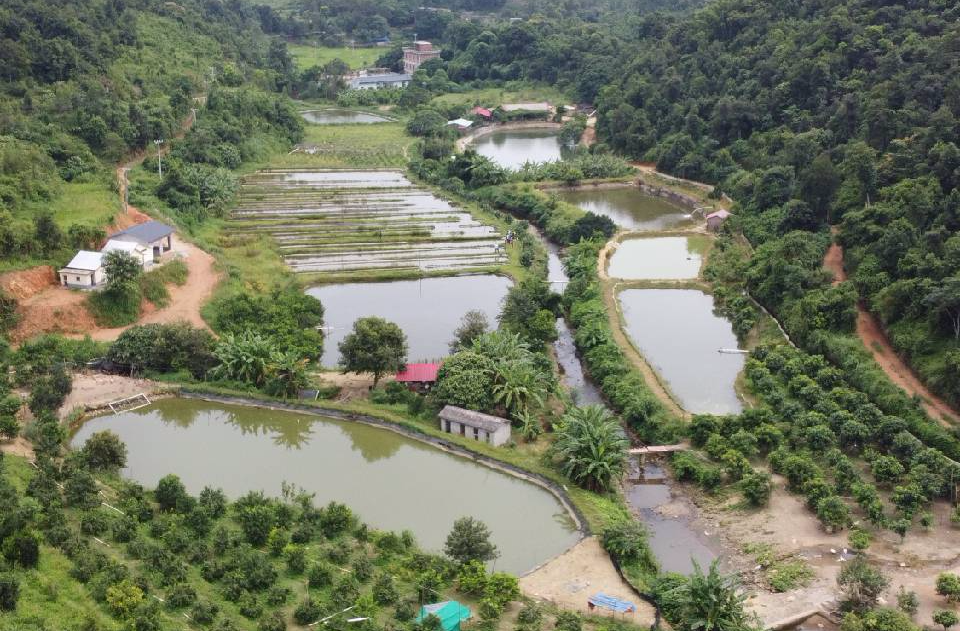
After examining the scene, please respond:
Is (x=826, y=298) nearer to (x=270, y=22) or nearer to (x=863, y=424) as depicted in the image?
(x=863, y=424)

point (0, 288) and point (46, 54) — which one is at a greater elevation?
point (46, 54)

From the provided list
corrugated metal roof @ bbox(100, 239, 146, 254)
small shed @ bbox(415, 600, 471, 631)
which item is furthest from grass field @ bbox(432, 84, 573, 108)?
small shed @ bbox(415, 600, 471, 631)

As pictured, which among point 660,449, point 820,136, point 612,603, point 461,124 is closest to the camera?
point 612,603

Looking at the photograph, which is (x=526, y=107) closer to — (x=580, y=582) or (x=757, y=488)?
(x=757, y=488)

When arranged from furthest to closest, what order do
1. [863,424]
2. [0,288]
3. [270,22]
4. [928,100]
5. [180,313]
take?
1. [270,22]
2. [928,100]
3. [180,313]
4. [0,288]
5. [863,424]

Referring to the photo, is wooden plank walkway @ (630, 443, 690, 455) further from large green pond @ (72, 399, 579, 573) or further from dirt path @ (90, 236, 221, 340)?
dirt path @ (90, 236, 221, 340)

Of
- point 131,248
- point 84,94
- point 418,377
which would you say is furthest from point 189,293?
point 84,94

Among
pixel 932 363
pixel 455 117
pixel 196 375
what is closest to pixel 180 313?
pixel 196 375
